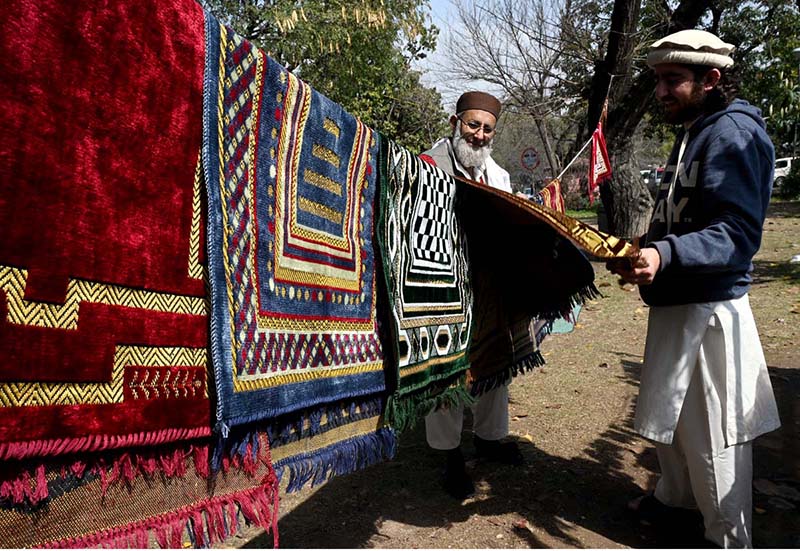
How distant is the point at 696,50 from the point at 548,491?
252 cm

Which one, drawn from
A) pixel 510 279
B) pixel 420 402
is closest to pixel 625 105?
pixel 510 279

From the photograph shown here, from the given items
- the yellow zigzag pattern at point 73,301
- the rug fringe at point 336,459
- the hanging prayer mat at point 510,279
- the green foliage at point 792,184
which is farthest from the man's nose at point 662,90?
the green foliage at point 792,184

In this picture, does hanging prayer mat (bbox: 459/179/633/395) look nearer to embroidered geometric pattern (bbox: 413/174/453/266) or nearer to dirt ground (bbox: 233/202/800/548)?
embroidered geometric pattern (bbox: 413/174/453/266)

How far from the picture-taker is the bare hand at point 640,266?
2.29 metres

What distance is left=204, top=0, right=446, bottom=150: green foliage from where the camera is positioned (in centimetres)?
964

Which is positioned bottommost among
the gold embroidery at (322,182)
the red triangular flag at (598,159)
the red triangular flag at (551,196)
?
the gold embroidery at (322,182)

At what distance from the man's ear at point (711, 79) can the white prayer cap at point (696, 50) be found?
25 millimetres

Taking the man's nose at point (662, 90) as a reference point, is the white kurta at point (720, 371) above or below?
below

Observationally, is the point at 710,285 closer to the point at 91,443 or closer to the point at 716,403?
the point at 716,403

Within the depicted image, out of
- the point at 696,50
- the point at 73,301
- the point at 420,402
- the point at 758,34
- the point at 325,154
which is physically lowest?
the point at 420,402

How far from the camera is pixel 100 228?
1.36m

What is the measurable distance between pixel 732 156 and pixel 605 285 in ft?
26.1

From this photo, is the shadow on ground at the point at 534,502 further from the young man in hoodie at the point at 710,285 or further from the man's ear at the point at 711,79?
the man's ear at the point at 711,79

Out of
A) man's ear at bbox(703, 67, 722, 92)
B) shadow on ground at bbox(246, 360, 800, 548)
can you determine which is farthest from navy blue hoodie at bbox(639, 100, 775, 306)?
shadow on ground at bbox(246, 360, 800, 548)
